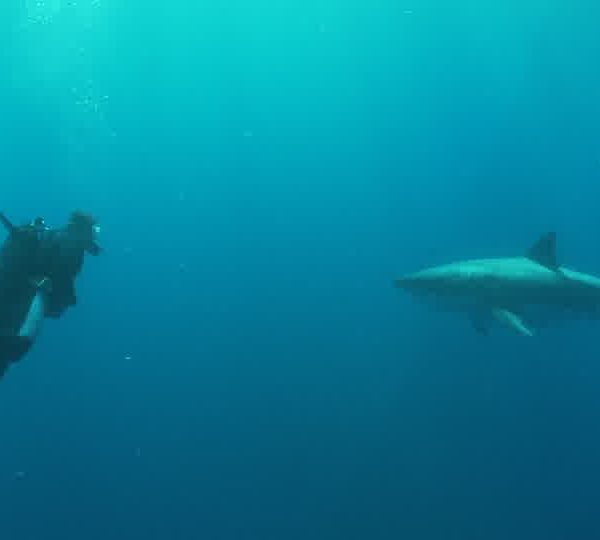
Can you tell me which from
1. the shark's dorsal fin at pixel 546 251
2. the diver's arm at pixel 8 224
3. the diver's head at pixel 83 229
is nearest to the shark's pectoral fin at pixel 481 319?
the shark's dorsal fin at pixel 546 251

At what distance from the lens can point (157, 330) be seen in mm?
25812

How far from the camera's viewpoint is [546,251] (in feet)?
35.4

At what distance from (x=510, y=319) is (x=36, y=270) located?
742cm

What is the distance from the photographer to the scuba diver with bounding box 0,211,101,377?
5082 millimetres

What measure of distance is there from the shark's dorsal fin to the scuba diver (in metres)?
7.76

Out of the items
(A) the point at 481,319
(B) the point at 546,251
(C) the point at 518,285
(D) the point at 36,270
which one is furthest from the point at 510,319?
(D) the point at 36,270

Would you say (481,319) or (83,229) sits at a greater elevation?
(481,319)

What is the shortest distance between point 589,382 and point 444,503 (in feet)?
26.3

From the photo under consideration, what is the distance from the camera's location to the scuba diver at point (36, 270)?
508 centimetres

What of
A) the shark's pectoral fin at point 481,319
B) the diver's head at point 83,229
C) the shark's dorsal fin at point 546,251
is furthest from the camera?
the shark's pectoral fin at point 481,319

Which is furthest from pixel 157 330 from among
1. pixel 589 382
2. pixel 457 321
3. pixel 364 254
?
pixel 589 382

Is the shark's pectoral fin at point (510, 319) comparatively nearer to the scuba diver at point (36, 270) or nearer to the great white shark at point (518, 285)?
the great white shark at point (518, 285)

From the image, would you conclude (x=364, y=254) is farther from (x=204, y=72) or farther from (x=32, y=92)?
(x=32, y=92)

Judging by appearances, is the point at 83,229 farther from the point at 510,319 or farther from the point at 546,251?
the point at 546,251
